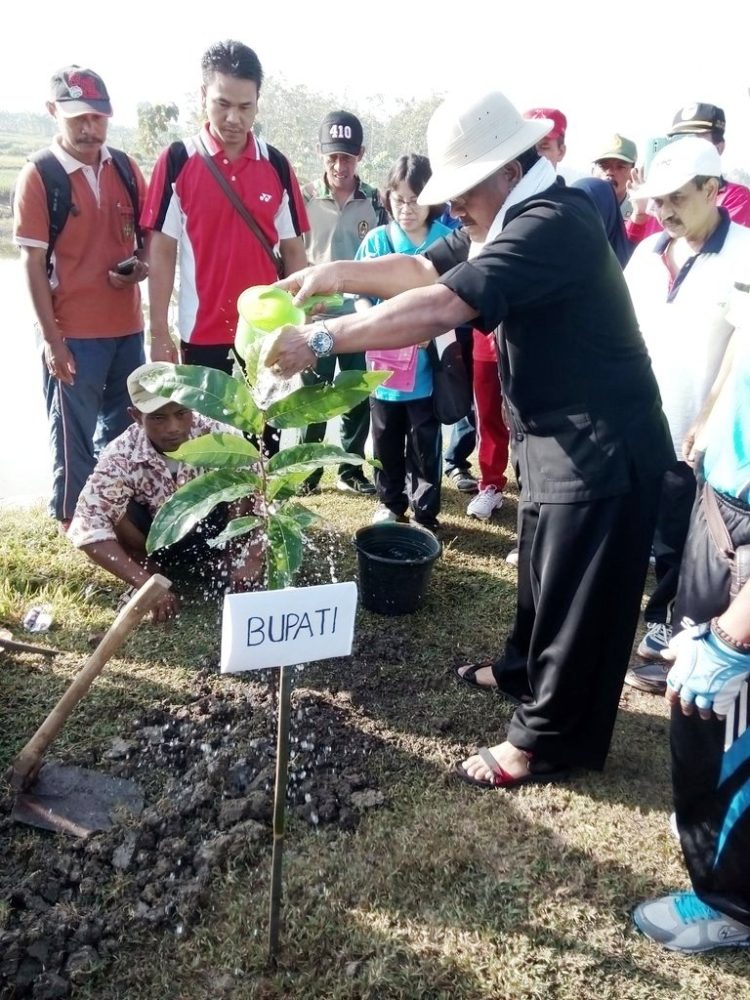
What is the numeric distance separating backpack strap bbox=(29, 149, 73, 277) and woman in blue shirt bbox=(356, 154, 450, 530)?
1.47 meters

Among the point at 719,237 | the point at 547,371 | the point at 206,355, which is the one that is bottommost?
the point at 206,355

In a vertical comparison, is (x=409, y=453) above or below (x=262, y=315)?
below

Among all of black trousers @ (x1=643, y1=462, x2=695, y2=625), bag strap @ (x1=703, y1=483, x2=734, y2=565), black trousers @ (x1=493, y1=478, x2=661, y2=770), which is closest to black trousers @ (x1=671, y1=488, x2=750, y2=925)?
bag strap @ (x1=703, y1=483, x2=734, y2=565)

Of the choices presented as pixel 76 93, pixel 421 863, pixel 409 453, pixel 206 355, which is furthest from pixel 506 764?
pixel 76 93

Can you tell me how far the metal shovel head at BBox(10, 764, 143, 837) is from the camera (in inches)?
87.4

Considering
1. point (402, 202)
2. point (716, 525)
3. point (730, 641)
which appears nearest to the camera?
point (730, 641)

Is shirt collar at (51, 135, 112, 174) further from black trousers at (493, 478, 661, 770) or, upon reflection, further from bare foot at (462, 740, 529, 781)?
bare foot at (462, 740, 529, 781)

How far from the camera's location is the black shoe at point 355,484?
4.82 m

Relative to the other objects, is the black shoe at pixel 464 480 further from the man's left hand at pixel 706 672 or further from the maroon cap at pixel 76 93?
the man's left hand at pixel 706 672

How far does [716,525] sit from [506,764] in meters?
1.18

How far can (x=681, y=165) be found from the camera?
2584mm

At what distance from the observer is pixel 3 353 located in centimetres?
940

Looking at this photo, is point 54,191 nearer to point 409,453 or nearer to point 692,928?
point 409,453

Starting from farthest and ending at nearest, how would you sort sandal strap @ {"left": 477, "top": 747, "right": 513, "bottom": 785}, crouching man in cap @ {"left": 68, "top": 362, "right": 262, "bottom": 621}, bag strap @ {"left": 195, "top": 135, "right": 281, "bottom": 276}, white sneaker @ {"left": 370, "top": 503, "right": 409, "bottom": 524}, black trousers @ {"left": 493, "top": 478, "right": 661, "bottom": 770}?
white sneaker @ {"left": 370, "top": 503, "right": 409, "bottom": 524} < bag strap @ {"left": 195, "top": 135, "right": 281, "bottom": 276} < crouching man in cap @ {"left": 68, "top": 362, "right": 262, "bottom": 621} < sandal strap @ {"left": 477, "top": 747, "right": 513, "bottom": 785} < black trousers @ {"left": 493, "top": 478, "right": 661, "bottom": 770}
